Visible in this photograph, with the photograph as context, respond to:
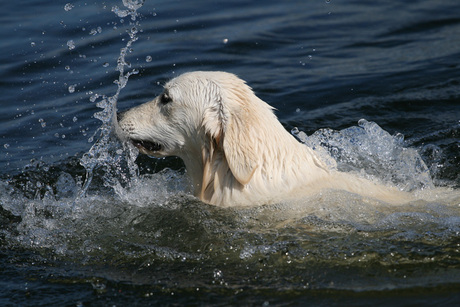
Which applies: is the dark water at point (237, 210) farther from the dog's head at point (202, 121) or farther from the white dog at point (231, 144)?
the dog's head at point (202, 121)

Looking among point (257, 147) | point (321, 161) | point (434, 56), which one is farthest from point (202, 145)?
point (434, 56)

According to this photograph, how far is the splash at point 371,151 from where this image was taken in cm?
718

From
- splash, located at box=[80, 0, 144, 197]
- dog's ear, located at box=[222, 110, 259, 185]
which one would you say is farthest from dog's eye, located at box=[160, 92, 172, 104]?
dog's ear, located at box=[222, 110, 259, 185]

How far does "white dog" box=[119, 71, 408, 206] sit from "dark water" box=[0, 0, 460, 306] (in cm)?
18

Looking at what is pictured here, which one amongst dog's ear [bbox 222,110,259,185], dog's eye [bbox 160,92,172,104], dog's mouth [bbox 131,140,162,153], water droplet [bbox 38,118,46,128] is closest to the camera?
dog's ear [bbox 222,110,259,185]

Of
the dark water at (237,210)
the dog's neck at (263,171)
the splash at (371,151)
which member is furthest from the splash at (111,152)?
the splash at (371,151)

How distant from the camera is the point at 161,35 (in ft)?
40.2

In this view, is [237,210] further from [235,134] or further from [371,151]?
[371,151]

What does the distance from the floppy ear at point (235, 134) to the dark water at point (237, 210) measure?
506mm

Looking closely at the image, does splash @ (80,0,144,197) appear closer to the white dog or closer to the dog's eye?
the white dog

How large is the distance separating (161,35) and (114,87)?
102 inches

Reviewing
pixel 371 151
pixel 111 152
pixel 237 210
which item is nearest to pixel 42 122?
pixel 111 152

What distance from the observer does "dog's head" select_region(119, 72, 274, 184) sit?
17.9 feet

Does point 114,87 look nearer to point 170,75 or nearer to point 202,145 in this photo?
point 170,75
